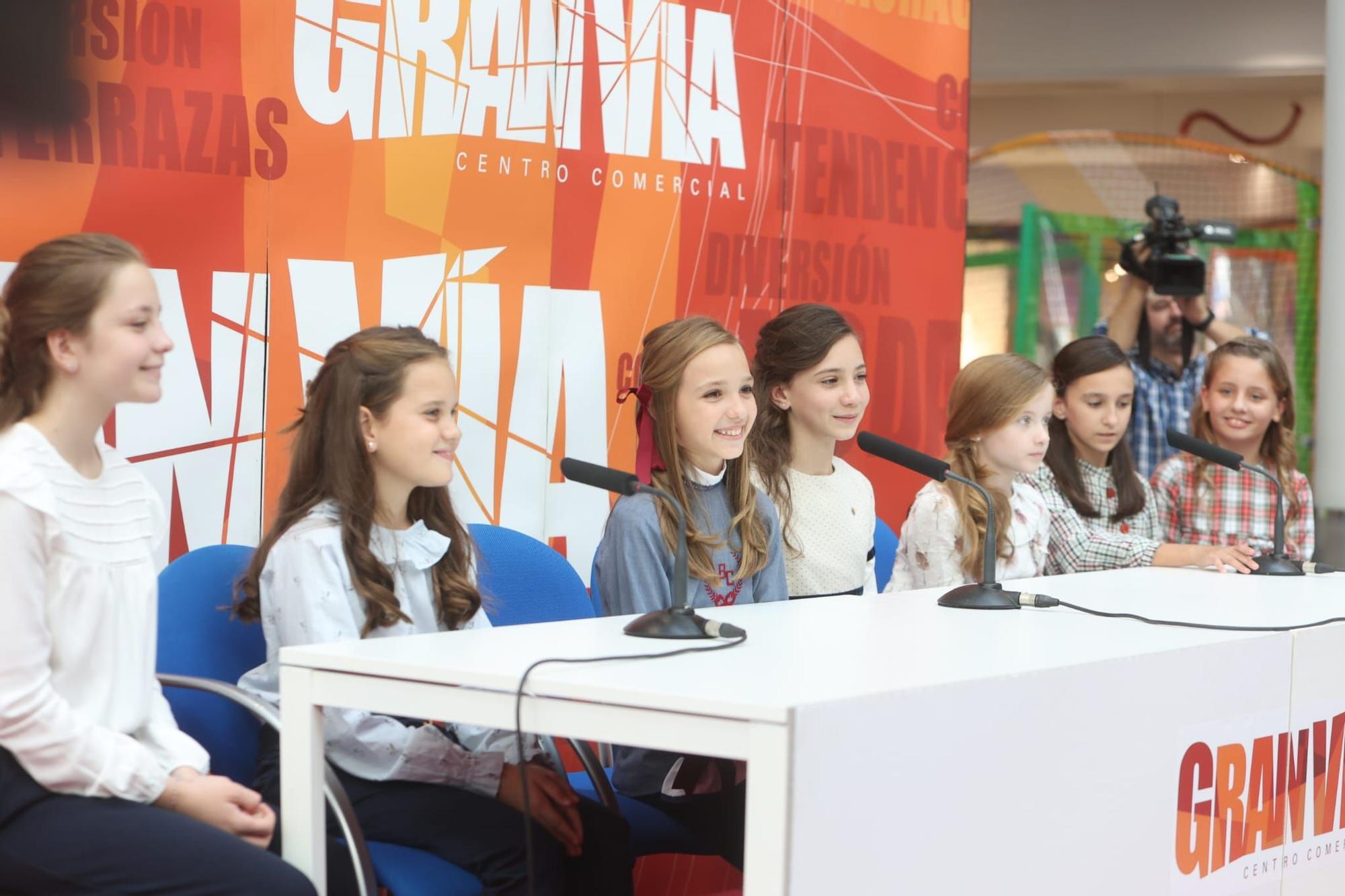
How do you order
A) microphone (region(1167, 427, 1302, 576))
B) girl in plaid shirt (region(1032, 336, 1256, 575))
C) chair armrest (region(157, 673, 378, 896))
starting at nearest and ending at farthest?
chair armrest (region(157, 673, 378, 896)) → microphone (region(1167, 427, 1302, 576)) → girl in plaid shirt (region(1032, 336, 1256, 575))

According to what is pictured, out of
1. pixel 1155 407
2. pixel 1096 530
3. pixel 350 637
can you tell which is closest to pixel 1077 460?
pixel 1096 530

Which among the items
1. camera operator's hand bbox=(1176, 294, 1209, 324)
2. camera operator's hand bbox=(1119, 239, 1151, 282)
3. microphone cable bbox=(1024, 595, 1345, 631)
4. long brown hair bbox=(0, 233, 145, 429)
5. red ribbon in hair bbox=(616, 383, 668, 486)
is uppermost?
camera operator's hand bbox=(1119, 239, 1151, 282)

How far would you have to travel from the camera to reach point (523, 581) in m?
2.49

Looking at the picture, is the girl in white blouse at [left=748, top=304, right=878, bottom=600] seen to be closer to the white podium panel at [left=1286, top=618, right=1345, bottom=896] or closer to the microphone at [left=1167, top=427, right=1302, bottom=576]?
the microphone at [left=1167, top=427, right=1302, bottom=576]

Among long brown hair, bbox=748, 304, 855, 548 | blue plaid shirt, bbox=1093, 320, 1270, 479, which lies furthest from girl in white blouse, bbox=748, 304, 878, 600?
blue plaid shirt, bbox=1093, 320, 1270, 479

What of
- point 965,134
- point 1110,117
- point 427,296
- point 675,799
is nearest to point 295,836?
point 675,799

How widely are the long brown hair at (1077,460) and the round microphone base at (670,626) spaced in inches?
67.3

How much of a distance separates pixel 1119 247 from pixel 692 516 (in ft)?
17.4

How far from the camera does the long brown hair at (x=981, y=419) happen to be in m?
2.88

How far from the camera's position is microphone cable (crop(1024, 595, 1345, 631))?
2.06 m

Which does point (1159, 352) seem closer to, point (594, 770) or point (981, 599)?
point (981, 599)

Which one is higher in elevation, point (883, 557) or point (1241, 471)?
point (1241, 471)

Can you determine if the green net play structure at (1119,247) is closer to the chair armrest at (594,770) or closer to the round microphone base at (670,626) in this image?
the chair armrest at (594,770)

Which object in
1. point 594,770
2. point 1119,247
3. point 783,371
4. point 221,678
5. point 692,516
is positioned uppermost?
point 1119,247
